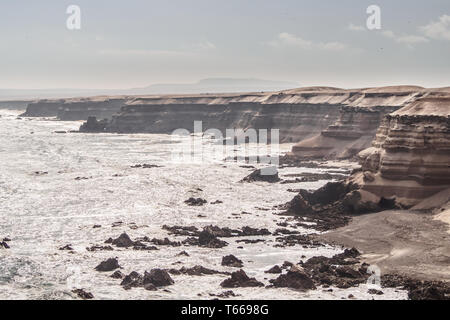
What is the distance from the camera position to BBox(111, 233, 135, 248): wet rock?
4320cm

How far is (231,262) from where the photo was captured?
38656 mm

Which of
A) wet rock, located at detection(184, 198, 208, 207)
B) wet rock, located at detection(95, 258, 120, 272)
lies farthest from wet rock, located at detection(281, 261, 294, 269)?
wet rock, located at detection(184, 198, 208, 207)

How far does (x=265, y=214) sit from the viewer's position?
54781mm

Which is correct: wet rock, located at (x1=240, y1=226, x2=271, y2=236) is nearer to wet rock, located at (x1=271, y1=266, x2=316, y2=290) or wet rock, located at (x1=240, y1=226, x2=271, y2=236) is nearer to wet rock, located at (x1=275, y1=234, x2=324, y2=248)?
wet rock, located at (x1=275, y1=234, x2=324, y2=248)

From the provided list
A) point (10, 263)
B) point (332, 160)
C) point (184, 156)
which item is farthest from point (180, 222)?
point (184, 156)

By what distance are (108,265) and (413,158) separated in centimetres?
2732

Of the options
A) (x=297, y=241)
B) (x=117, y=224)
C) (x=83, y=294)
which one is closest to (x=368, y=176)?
(x=297, y=241)

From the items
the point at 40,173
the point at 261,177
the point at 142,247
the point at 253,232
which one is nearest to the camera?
the point at 142,247

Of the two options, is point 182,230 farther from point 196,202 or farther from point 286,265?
point 286,265

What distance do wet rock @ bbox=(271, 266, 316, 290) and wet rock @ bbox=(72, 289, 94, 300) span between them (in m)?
9.24

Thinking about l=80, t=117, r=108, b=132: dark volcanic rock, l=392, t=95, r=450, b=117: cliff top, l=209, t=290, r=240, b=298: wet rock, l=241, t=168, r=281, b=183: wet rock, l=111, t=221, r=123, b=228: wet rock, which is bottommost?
l=209, t=290, r=240, b=298: wet rock

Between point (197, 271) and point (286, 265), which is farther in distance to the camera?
point (286, 265)

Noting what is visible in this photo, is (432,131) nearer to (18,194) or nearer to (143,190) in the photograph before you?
(143,190)
